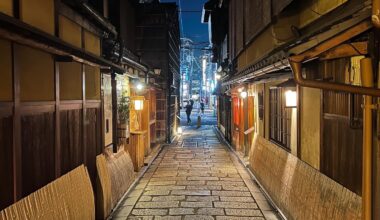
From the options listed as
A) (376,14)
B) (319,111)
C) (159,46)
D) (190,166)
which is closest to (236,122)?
(190,166)

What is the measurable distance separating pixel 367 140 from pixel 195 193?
28.8ft

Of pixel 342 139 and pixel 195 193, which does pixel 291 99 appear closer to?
pixel 342 139

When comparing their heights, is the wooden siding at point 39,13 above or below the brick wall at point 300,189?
above

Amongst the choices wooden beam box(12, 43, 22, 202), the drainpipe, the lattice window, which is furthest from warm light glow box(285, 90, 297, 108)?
wooden beam box(12, 43, 22, 202)

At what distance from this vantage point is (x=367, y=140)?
511cm

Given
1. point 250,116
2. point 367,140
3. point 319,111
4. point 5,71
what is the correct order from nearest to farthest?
point 367,140 → point 5,71 → point 319,111 → point 250,116

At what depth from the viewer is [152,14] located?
26.9 metres

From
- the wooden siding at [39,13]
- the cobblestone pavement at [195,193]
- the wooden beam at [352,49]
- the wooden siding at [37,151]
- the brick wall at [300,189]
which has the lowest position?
the cobblestone pavement at [195,193]

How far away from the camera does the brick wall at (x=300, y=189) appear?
20.7ft

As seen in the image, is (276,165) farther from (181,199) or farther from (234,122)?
(234,122)

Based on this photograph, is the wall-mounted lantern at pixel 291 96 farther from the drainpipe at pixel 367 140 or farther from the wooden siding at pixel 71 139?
the wooden siding at pixel 71 139

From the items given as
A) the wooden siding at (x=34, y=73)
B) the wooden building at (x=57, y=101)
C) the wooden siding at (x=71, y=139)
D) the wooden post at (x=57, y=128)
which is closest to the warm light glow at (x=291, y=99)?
the wooden building at (x=57, y=101)

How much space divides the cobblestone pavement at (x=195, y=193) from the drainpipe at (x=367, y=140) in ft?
18.6

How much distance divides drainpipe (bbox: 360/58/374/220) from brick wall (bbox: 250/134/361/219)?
1.98ft
